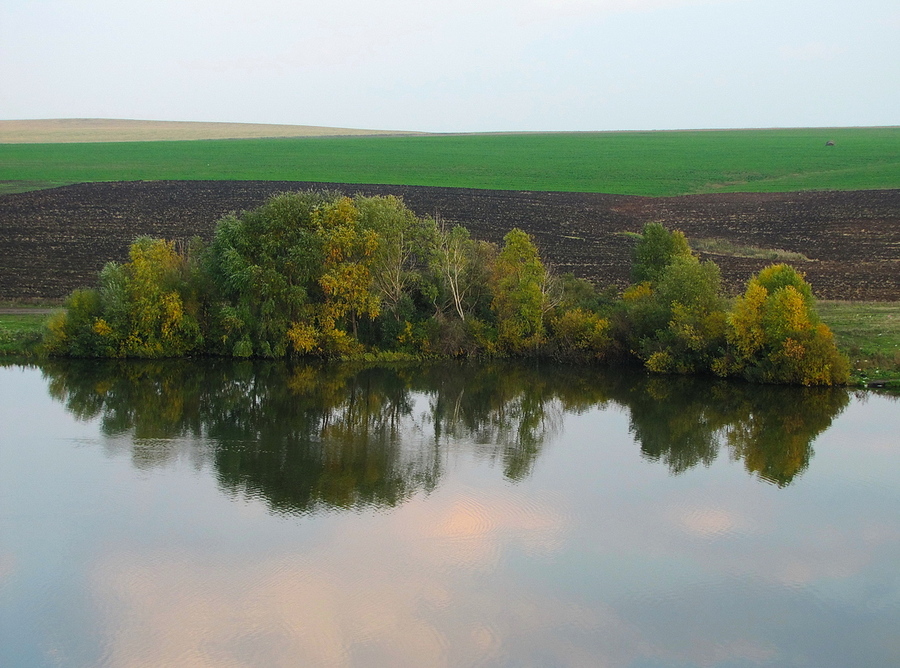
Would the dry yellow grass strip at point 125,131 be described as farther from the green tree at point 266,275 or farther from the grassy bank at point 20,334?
the green tree at point 266,275

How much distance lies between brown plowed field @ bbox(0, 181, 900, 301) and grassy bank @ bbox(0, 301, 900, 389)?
338 cm

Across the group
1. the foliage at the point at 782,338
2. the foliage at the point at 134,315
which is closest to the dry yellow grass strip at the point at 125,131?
the foliage at the point at 134,315

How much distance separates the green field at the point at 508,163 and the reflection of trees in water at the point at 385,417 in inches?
1917

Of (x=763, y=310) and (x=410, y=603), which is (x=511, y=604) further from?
(x=763, y=310)

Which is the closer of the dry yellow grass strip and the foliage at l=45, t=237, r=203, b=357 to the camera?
the foliage at l=45, t=237, r=203, b=357

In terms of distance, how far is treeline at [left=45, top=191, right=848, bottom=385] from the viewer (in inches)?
1526

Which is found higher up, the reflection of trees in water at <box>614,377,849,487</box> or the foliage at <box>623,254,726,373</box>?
the foliage at <box>623,254,726,373</box>

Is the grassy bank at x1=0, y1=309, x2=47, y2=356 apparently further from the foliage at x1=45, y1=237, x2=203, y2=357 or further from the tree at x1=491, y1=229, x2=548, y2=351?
the tree at x1=491, y1=229, x2=548, y2=351

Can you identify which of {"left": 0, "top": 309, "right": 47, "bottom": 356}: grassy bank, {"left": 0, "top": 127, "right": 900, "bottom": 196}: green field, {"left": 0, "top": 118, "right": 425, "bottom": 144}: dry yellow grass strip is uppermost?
{"left": 0, "top": 118, "right": 425, "bottom": 144}: dry yellow grass strip

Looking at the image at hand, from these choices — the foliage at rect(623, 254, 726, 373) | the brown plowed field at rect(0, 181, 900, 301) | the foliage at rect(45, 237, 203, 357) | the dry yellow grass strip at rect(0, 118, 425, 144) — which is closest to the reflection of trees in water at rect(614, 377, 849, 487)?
the foliage at rect(623, 254, 726, 373)

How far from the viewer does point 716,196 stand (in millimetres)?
79750

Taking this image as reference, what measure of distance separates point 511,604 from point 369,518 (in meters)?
5.33

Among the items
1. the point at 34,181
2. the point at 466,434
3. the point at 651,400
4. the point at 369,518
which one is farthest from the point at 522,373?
the point at 34,181

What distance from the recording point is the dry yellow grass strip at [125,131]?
142988mm
